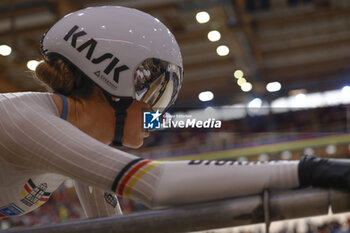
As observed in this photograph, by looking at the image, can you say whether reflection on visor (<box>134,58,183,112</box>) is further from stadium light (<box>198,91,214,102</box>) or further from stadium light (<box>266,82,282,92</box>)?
stadium light (<box>198,91,214,102</box>)

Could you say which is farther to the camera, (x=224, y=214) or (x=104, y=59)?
(x=104, y=59)

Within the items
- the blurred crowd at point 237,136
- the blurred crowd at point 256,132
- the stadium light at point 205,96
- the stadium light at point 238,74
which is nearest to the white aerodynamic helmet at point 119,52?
the blurred crowd at point 237,136

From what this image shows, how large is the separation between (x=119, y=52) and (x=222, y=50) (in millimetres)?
10598

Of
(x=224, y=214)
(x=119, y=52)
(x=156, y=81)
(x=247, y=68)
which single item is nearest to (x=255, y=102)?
(x=247, y=68)

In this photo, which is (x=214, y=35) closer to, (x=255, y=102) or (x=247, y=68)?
(x=247, y=68)

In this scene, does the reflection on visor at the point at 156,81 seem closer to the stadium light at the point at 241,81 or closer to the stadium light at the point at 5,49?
the stadium light at the point at 5,49

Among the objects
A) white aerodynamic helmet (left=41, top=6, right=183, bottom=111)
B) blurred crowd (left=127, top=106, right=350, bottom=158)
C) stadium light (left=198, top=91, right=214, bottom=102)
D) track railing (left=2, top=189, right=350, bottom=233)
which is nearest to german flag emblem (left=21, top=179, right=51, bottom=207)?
white aerodynamic helmet (left=41, top=6, right=183, bottom=111)

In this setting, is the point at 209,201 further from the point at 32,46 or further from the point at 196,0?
the point at 32,46

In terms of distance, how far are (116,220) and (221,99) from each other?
595 inches

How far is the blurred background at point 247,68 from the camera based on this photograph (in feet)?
31.1

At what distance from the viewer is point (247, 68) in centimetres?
1327

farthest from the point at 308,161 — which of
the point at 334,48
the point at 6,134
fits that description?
the point at 334,48

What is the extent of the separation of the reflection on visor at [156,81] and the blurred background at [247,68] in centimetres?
398

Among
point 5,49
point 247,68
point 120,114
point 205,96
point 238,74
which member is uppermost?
point 205,96
